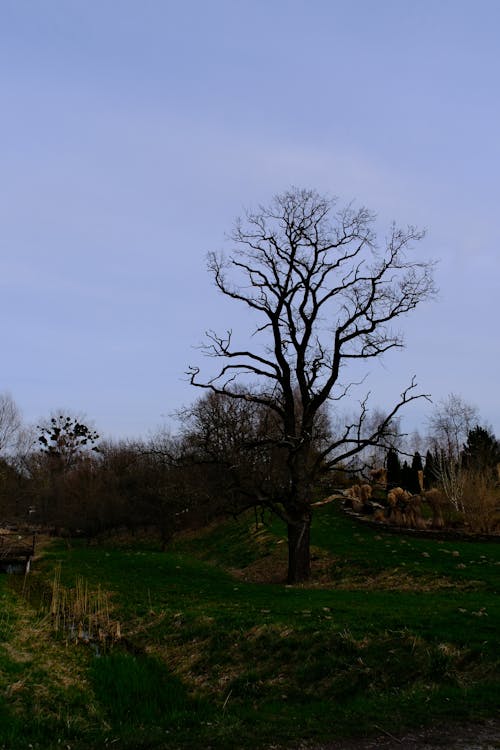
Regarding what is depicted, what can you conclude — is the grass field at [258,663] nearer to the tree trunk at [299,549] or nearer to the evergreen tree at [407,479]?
the tree trunk at [299,549]

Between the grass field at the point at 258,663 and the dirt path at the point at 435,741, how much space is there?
277 mm

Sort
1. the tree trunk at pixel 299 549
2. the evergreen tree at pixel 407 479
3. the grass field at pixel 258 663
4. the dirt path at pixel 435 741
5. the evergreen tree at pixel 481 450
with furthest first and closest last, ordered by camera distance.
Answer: the evergreen tree at pixel 481 450 < the evergreen tree at pixel 407 479 < the tree trunk at pixel 299 549 < the grass field at pixel 258 663 < the dirt path at pixel 435 741

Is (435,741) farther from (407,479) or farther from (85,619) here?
(407,479)

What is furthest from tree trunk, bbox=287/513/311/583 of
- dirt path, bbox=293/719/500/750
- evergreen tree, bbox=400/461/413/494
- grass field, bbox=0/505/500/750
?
evergreen tree, bbox=400/461/413/494

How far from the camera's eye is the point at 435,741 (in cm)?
664

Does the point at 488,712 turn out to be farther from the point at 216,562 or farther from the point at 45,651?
the point at 216,562

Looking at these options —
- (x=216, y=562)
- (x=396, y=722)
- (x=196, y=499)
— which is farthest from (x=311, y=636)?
(x=216, y=562)

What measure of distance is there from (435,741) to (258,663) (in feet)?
14.9

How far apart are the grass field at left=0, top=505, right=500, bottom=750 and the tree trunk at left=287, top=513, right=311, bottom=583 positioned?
0.71 metres

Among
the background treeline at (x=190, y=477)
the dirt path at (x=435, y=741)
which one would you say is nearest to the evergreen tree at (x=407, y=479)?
the background treeline at (x=190, y=477)

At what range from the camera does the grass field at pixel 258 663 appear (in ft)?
24.4

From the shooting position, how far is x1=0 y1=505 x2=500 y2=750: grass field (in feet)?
24.4

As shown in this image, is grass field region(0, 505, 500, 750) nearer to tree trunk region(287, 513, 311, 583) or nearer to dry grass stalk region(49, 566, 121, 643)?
dry grass stalk region(49, 566, 121, 643)

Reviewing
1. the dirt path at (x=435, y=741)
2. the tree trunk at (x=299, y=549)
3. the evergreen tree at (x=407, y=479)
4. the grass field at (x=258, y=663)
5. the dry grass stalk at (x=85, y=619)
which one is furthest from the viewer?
the evergreen tree at (x=407, y=479)
